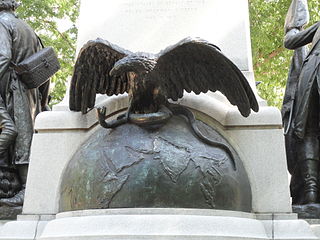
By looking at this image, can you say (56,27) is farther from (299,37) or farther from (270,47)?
(299,37)

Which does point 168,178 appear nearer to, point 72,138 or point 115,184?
point 115,184

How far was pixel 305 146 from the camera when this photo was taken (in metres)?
5.34

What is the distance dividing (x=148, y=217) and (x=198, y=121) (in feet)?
3.79

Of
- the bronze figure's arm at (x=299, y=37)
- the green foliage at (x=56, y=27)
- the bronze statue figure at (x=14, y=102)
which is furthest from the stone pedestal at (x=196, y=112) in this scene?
the green foliage at (x=56, y=27)

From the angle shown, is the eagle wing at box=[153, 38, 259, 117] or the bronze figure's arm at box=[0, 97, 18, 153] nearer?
the eagle wing at box=[153, 38, 259, 117]

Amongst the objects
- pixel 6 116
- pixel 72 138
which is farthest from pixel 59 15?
pixel 72 138

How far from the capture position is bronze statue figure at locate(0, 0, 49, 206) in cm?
553

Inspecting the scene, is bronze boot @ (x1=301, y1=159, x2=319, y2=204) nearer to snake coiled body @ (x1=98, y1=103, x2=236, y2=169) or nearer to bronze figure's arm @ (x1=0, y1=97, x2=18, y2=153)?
snake coiled body @ (x1=98, y1=103, x2=236, y2=169)

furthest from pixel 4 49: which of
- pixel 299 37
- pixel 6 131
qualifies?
pixel 299 37

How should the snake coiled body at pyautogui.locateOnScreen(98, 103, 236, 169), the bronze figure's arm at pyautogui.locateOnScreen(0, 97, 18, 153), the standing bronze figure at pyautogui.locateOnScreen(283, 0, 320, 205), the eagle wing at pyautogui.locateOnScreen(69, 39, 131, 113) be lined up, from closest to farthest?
the snake coiled body at pyautogui.locateOnScreen(98, 103, 236, 169), the eagle wing at pyautogui.locateOnScreen(69, 39, 131, 113), the standing bronze figure at pyautogui.locateOnScreen(283, 0, 320, 205), the bronze figure's arm at pyautogui.locateOnScreen(0, 97, 18, 153)

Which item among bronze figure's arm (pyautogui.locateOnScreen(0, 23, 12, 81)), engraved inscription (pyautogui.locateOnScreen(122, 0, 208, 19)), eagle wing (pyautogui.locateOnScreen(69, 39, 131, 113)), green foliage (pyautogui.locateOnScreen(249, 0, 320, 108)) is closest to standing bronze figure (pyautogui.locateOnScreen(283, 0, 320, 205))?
engraved inscription (pyautogui.locateOnScreen(122, 0, 208, 19))

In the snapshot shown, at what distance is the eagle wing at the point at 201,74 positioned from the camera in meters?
3.87

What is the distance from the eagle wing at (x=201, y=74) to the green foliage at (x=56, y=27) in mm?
9903

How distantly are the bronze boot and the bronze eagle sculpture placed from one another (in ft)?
4.73
